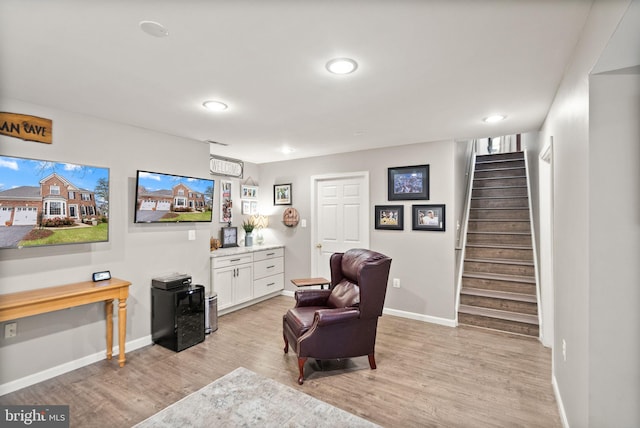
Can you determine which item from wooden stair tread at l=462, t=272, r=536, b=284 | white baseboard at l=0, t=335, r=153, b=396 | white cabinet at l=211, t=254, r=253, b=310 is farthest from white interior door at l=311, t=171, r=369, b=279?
white baseboard at l=0, t=335, r=153, b=396

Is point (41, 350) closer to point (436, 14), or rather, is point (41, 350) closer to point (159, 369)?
point (159, 369)

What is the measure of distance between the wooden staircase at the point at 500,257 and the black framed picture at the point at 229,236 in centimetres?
348

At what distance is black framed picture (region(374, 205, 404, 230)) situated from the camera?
14.0 ft

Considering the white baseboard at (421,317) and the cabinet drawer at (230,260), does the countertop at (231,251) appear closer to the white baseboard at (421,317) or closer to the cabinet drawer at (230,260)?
the cabinet drawer at (230,260)

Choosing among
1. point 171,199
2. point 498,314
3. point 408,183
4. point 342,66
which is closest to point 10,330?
point 171,199

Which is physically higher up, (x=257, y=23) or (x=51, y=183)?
(x=257, y=23)

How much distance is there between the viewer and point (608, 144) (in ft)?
4.41

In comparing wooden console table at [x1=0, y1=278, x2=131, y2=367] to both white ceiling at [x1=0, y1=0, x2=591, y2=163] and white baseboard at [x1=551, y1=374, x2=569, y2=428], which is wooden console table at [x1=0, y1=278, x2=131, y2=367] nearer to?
white ceiling at [x1=0, y1=0, x2=591, y2=163]

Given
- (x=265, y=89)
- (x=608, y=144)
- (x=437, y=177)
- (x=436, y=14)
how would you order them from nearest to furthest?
(x=608, y=144) < (x=436, y=14) < (x=265, y=89) < (x=437, y=177)

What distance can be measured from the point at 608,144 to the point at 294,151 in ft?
12.2

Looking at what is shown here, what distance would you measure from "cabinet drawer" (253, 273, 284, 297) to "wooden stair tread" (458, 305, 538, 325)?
111 inches

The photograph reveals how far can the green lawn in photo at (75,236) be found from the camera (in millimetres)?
2521

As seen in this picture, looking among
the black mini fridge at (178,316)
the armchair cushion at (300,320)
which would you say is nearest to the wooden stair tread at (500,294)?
the armchair cushion at (300,320)

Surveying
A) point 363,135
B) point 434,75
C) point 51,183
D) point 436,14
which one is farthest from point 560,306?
point 51,183
